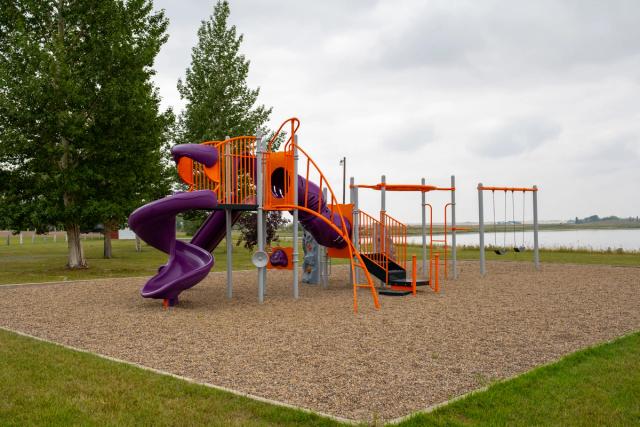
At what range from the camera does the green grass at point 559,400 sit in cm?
481

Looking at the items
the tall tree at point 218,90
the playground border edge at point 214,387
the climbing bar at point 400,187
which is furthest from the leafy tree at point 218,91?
the playground border edge at point 214,387

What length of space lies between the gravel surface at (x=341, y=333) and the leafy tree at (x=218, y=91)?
19.3 meters

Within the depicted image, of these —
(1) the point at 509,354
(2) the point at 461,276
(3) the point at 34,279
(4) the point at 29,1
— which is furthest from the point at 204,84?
(1) the point at 509,354

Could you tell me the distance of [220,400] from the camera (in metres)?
5.31

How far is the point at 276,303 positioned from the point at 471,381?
6620 mm

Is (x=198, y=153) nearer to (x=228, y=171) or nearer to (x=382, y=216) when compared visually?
(x=228, y=171)

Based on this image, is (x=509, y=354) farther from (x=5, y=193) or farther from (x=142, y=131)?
(x=5, y=193)

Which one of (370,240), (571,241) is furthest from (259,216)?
(571,241)

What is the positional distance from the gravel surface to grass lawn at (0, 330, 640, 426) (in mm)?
354

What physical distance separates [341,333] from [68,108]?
1615 centimetres

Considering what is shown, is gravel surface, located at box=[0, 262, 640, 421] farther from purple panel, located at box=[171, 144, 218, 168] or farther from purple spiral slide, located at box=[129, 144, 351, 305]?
purple panel, located at box=[171, 144, 218, 168]

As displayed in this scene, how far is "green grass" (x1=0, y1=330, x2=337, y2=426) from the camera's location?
4824mm

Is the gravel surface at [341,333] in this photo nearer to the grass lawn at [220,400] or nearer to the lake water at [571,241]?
the grass lawn at [220,400]

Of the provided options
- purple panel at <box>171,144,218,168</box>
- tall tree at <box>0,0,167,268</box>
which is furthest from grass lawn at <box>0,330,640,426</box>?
tall tree at <box>0,0,167,268</box>
